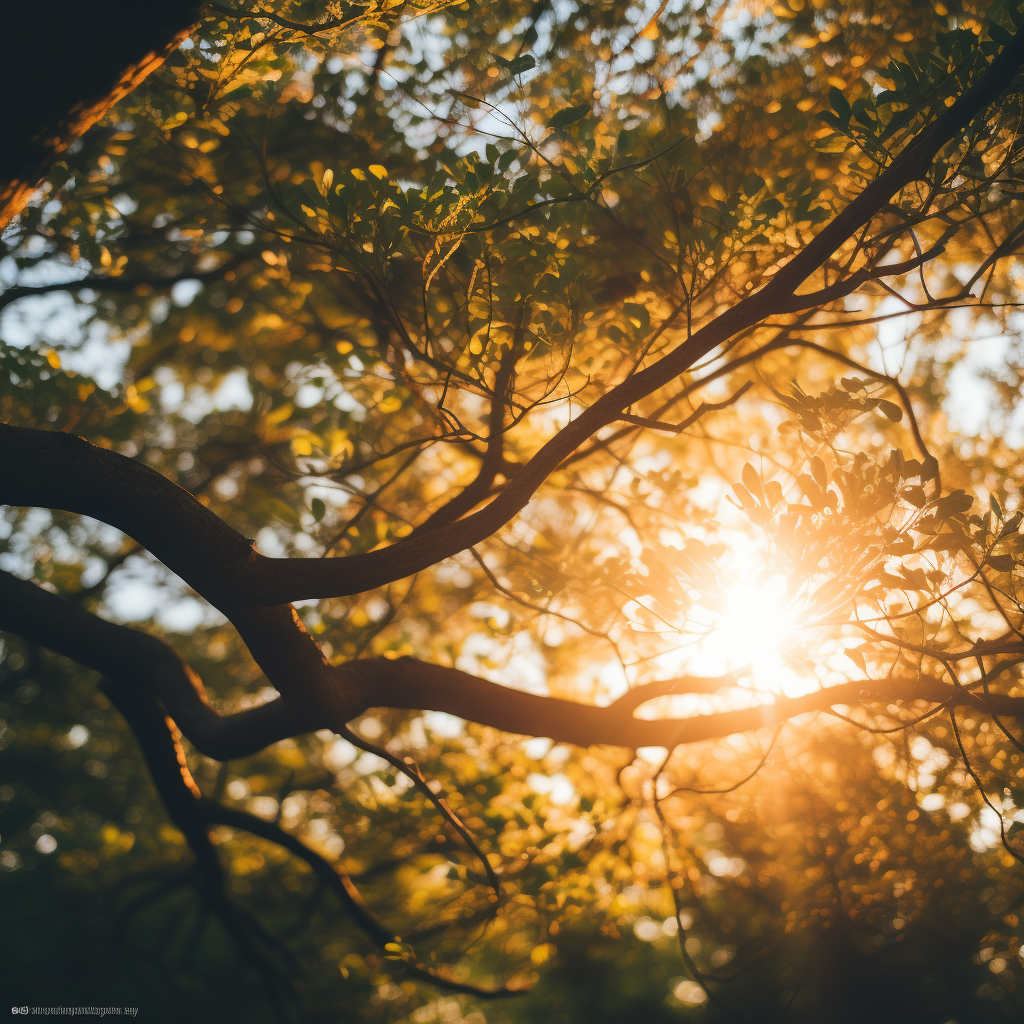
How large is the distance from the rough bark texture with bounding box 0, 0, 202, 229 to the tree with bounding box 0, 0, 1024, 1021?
0.53 metres

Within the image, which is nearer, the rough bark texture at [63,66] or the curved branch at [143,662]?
the rough bark texture at [63,66]

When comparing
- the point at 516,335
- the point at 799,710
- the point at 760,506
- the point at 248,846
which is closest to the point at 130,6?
the point at 516,335

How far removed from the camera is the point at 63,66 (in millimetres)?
1854

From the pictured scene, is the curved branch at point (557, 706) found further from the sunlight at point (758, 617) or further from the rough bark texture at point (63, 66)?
the rough bark texture at point (63, 66)

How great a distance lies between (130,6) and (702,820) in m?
6.60

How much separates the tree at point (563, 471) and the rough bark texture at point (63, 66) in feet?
1.75

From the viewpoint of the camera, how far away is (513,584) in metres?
3.54

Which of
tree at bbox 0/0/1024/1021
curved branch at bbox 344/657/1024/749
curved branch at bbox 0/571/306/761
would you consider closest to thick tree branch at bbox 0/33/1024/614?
tree at bbox 0/0/1024/1021

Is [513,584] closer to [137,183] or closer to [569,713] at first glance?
[569,713]

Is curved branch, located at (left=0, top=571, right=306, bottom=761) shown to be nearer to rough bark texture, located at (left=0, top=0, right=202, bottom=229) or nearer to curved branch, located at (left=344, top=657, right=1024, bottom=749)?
curved branch, located at (left=344, top=657, right=1024, bottom=749)

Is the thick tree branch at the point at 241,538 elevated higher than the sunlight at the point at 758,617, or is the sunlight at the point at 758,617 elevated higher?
the thick tree branch at the point at 241,538

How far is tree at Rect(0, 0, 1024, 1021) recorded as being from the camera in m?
2.31

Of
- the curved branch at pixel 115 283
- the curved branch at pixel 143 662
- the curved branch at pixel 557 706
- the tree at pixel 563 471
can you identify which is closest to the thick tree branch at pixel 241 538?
the tree at pixel 563 471

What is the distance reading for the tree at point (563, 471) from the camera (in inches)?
91.1
